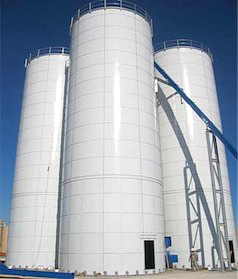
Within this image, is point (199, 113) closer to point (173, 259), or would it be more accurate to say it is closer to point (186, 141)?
point (186, 141)

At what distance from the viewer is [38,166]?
26906 millimetres

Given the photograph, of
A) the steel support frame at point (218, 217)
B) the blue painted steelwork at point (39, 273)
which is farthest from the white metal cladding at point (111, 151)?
the steel support frame at point (218, 217)

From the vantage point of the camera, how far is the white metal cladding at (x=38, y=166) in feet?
81.1

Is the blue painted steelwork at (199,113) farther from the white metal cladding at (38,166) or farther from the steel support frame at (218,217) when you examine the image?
the white metal cladding at (38,166)

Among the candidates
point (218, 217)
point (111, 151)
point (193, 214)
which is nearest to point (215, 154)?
point (218, 217)

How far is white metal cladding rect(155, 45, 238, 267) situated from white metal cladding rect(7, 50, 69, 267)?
9.93 metres

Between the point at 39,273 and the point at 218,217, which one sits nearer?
the point at 39,273

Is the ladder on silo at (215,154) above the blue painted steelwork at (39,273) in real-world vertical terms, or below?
above

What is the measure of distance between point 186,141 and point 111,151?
9539 millimetres

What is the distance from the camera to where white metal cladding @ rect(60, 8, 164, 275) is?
60.6 feet

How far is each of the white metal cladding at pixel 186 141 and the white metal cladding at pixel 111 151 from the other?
4.74 meters

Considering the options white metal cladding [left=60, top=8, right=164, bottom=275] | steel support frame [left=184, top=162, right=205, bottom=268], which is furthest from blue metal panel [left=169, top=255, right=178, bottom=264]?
white metal cladding [left=60, top=8, right=164, bottom=275]

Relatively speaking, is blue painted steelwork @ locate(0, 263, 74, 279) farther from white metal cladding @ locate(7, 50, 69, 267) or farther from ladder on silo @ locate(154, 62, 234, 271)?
ladder on silo @ locate(154, 62, 234, 271)

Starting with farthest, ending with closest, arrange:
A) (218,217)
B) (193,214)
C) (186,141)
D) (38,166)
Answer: (186,141) < (38,166) < (193,214) < (218,217)
